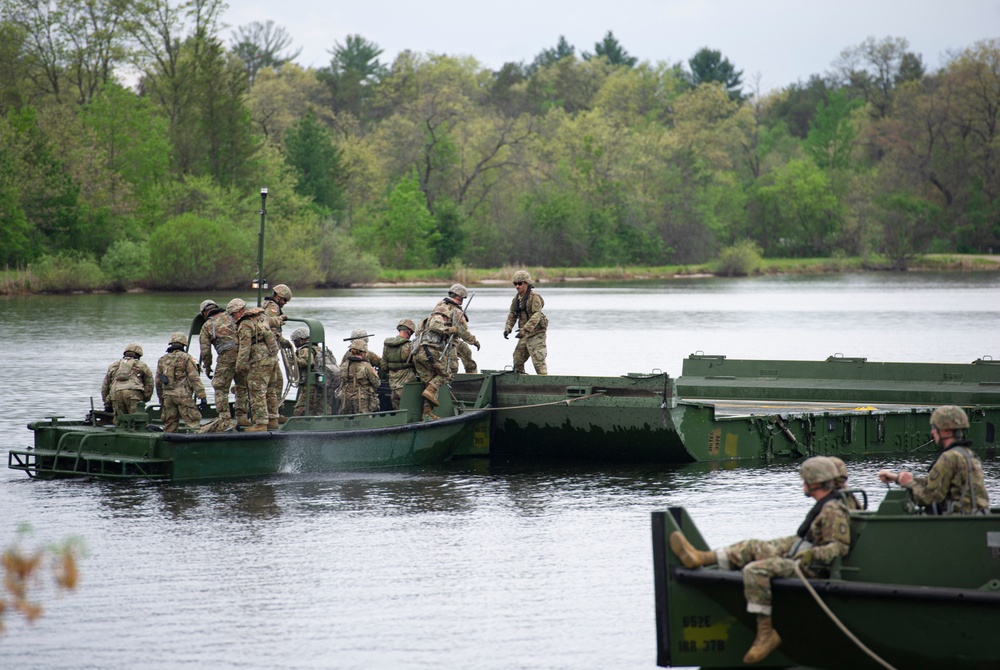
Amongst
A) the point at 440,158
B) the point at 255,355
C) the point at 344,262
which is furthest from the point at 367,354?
the point at 440,158

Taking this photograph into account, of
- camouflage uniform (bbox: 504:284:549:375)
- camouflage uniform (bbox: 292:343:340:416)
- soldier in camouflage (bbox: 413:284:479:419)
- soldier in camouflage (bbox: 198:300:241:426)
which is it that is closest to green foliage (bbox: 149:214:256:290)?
camouflage uniform (bbox: 504:284:549:375)

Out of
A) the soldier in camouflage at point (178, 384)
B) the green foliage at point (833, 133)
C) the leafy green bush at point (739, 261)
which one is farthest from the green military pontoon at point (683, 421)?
the green foliage at point (833, 133)

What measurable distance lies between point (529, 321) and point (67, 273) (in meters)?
50.7

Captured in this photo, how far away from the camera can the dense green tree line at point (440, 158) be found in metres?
69.9

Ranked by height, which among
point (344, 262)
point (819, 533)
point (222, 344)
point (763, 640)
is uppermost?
point (344, 262)

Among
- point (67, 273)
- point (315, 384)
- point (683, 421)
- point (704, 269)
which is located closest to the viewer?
point (315, 384)

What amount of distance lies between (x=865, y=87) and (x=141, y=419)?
4018 inches

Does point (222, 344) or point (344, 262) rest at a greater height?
point (344, 262)

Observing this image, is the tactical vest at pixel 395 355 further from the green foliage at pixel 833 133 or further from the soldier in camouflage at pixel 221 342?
the green foliage at pixel 833 133

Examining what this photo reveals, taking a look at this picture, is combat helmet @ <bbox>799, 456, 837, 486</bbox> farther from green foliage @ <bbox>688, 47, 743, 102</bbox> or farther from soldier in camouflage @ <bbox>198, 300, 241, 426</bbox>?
green foliage @ <bbox>688, 47, 743, 102</bbox>

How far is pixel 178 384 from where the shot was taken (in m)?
16.8

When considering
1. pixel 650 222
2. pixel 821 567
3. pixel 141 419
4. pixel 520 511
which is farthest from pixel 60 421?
pixel 650 222

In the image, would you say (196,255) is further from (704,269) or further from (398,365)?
(398,365)

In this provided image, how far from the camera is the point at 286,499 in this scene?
52.4ft
